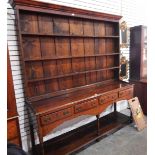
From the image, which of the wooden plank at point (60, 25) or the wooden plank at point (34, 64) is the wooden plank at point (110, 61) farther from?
the wooden plank at point (34, 64)

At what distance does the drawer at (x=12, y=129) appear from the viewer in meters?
1.53

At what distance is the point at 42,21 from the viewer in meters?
2.16

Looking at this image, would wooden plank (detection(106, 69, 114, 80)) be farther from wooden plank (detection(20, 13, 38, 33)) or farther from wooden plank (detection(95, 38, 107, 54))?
wooden plank (detection(20, 13, 38, 33))

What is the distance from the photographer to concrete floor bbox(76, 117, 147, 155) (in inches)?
88.6

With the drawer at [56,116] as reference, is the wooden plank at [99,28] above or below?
above

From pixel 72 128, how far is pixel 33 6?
2221 millimetres

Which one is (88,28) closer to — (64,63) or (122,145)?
(64,63)

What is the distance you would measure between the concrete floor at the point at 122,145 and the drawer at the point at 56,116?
2.59 ft

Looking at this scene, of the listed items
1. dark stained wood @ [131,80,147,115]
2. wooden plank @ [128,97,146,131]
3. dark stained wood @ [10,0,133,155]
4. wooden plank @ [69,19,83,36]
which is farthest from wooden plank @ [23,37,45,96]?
dark stained wood @ [131,80,147,115]

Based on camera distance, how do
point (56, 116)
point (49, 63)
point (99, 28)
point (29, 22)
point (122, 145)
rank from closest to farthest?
point (56, 116) → point (29, 22) → point (49, 63) → point (122, 145) → point (99, 28)

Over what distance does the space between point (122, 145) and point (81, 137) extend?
0.71m

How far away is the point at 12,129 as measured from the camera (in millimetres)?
1559

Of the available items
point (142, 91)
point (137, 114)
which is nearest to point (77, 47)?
point (137, 114)

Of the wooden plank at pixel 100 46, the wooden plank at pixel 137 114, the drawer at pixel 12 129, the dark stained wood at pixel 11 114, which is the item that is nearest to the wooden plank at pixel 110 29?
the wooden plank at pixel 100 46
